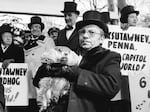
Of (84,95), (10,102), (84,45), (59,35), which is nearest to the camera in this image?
(84,95)

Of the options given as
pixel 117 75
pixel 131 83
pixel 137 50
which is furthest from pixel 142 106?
pixel 117 75

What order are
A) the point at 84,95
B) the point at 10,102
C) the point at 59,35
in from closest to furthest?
the point at 84,95, the point at 10,102, the point at 59,35

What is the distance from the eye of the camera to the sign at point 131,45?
2668mm

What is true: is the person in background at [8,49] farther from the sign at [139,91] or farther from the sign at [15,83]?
the sign at [139,91]

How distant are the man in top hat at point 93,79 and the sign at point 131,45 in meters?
0.65

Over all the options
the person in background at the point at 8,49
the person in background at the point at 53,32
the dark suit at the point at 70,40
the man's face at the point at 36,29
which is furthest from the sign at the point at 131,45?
the person in background at the point at 8,49

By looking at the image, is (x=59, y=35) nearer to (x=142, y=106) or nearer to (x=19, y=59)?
(x=19, y=59)

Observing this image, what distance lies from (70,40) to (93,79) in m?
0.76

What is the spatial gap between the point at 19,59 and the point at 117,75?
3.30 feet

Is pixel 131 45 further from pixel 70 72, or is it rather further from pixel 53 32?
pixel 70 72

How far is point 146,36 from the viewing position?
9.04 feet

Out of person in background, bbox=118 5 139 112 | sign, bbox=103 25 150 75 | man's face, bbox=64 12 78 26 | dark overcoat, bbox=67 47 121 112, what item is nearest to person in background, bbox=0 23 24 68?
man's face, bbox=64 12 78 26

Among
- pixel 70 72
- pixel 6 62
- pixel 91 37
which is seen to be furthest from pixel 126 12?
pixel 70 72

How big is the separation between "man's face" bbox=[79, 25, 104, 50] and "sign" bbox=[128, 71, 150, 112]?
0.70 meters
